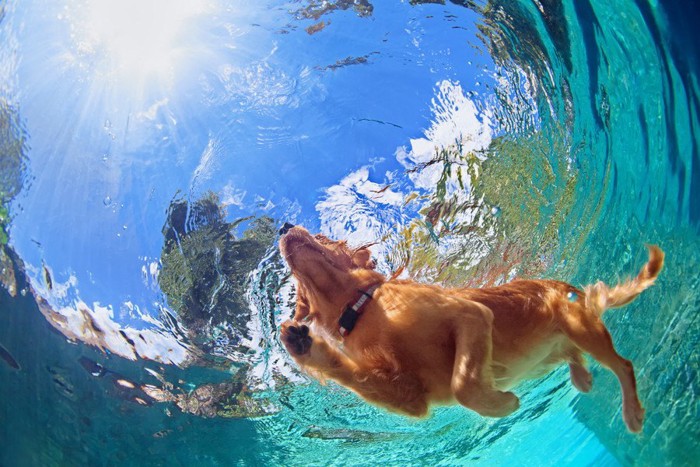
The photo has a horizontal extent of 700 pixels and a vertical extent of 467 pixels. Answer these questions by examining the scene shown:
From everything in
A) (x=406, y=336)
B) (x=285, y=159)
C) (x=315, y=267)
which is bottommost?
(x=406, y=336)

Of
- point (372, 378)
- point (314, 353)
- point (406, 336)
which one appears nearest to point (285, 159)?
point (314, 353)

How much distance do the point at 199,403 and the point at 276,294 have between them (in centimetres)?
435

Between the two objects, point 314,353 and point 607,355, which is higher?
point 314,353

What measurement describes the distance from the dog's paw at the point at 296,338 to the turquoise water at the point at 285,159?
220cm

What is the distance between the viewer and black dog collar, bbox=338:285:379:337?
10.00 feet

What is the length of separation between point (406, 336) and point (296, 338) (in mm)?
746

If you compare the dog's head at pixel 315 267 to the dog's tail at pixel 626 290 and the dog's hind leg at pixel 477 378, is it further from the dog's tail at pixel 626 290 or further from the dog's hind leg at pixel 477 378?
the dog's tail at pixel 626 290

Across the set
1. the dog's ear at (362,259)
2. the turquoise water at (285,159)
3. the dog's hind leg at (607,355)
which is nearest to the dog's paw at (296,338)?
the dog's ear at (362,259)

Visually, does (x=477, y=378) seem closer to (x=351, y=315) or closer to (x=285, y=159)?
(x=351, y=315)

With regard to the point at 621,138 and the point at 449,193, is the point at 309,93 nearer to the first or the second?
the point at 449,193

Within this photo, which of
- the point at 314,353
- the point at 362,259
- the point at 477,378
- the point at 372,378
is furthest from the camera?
the point at 362,259

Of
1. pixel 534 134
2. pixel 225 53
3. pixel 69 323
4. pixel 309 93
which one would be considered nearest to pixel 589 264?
pixel 534 134

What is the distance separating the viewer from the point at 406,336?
9.68 ft

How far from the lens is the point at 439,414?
11.0 m
